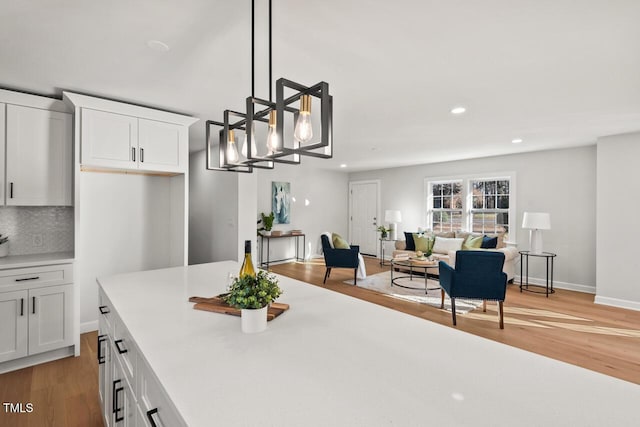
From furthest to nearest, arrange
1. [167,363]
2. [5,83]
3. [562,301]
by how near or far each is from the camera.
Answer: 1. [562,301]
2. [5,83]
3. [167,363]

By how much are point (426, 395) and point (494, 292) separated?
10.6 ft

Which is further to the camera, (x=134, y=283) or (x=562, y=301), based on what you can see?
(x=562, y=301)

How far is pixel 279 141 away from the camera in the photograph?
116 cm

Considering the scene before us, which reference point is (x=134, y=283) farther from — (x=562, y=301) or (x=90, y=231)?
(x=562, y=301)

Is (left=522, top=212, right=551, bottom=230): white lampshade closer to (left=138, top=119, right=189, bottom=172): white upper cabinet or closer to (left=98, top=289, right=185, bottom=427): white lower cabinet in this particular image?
(left=138, top=119, right=189, bottom=172): white upper cabinet

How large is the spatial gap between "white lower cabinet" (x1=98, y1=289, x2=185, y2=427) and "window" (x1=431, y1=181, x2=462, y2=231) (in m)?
6.49

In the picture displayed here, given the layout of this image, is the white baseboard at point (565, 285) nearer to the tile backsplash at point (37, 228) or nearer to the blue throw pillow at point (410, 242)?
the blue throw pillow at point (410, 242)

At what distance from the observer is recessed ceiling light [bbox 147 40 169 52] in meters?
1.98

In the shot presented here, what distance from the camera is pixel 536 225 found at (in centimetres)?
503

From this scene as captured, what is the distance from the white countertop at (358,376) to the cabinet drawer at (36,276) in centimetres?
196

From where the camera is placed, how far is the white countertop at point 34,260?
2604 millimetres

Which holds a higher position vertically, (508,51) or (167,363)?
(508,51)

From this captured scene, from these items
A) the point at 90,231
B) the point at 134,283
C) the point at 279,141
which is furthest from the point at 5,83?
the point at 279,141

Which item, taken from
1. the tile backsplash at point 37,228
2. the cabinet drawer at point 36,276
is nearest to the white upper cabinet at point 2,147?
the tile backsplash at point 37,228
